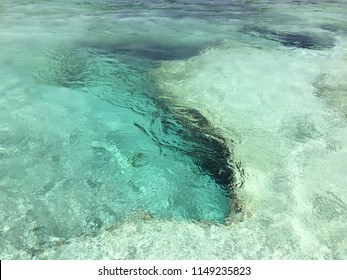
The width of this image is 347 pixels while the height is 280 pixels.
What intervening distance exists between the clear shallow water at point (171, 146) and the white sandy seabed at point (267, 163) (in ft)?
0.05

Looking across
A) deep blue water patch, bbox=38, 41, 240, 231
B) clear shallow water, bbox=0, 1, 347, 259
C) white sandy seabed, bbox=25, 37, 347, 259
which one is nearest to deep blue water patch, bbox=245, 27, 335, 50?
clear shallow water, bbox=0, 1, 347, 259

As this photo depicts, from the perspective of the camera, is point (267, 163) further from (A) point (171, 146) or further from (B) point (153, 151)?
(B) point (153, 151)

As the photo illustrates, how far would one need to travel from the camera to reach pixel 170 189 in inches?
148

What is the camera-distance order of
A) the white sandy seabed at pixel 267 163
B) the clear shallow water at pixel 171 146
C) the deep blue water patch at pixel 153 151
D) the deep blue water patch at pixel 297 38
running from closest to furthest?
the white sandy seabed at pixel 267 163, the clear shallow water at pixel 171 146, the deep blue water patch at pixel 153 151, the deep blue water patch at pixel 297 38

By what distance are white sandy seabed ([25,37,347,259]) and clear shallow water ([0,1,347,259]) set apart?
0.02 meters

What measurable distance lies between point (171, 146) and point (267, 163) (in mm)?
1191

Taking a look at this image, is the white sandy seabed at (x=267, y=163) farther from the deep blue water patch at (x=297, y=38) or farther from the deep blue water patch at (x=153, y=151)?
the deep blue water patch at (x=297, y=38)

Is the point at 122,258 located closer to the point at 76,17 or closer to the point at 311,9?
the point at 76,17

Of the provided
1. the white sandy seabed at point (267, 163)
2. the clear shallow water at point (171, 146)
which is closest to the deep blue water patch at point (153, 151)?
the clear shallow water at point (171, 146)

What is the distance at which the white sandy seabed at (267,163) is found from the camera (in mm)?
2992

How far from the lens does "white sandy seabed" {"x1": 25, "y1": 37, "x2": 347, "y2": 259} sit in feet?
9.82
